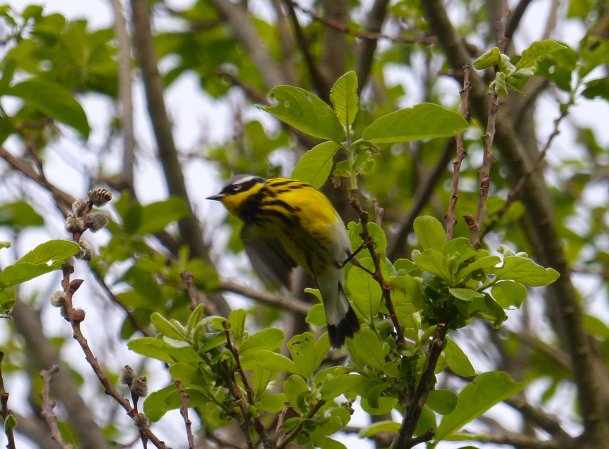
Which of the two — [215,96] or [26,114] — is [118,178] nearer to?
[26,114]

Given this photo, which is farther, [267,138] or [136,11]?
[267,138]

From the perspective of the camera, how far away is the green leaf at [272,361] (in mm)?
2240

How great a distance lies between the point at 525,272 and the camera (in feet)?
6.88

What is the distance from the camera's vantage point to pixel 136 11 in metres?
5.07

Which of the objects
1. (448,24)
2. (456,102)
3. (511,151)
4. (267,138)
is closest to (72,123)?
(448,24)

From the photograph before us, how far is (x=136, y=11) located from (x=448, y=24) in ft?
6.91

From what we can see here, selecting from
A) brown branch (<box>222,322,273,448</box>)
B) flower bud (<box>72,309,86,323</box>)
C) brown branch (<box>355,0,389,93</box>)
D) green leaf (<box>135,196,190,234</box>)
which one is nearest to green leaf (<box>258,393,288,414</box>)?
brown branch (<box>222,322,273,448</box>)

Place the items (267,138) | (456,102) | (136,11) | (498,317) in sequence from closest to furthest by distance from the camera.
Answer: (498,317) → (136,11) → (267,138) → (456,102)

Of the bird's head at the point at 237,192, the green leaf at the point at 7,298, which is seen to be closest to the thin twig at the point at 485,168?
the green leaf at the point at 7,298

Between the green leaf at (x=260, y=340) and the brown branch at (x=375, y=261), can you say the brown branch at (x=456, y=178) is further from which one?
the green leaf at (x=260, y=340)

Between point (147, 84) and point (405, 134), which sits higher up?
point (147, 84)

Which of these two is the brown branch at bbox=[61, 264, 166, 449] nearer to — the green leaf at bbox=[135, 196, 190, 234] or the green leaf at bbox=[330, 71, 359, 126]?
the green leaf at bbox=[330, 71, 359, 126]

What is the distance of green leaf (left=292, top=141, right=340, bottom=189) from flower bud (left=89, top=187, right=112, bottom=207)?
479 millimetres

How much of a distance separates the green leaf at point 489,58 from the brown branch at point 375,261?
1.54 feet
